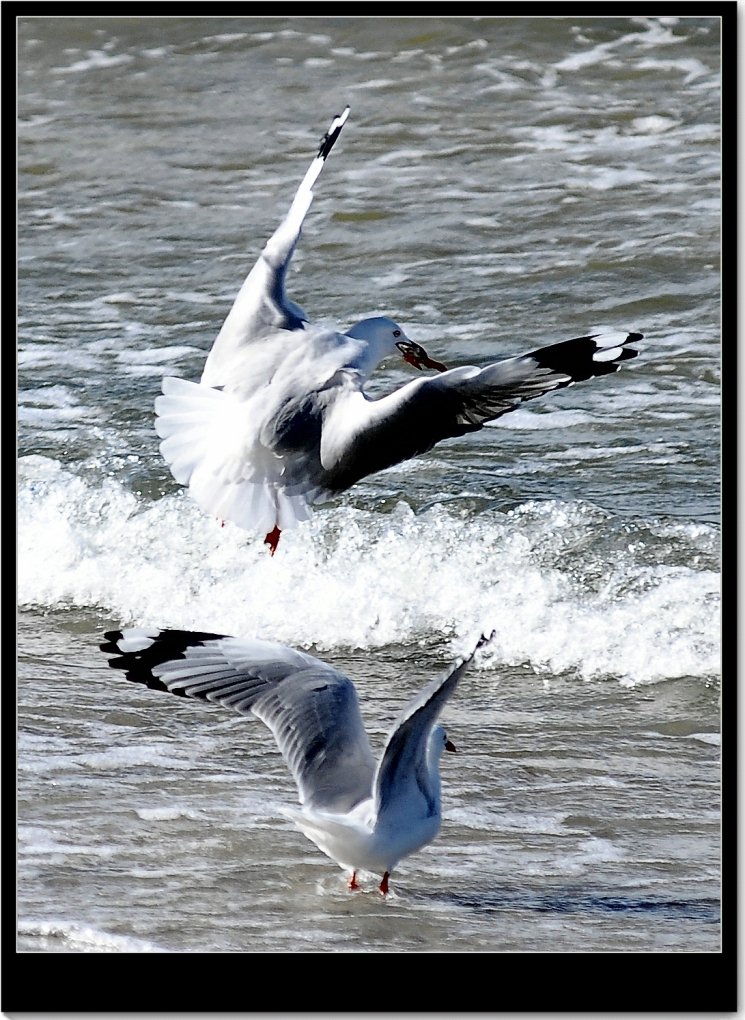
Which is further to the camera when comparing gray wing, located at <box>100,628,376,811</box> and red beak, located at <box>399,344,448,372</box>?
red beak, located at <box>399,344,448,372</box>

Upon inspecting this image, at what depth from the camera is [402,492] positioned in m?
3.81

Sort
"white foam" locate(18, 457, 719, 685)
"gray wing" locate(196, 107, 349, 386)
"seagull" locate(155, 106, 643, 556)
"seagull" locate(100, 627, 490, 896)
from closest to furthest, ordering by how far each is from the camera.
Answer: "seagull" locate(100, 627, 490, 896)
"seagull" locate(155, 106, 643, 556)
"gray wing" locate(196, 107, 349, 386)
"white foam" locate(18, 457, 719, 685)

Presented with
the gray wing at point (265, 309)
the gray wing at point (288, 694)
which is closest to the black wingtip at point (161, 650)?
the gray wing at point (288, 694)

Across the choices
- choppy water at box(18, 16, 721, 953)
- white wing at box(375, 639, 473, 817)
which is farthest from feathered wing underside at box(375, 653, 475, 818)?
choppy water at box(18, 16, 721, 953)

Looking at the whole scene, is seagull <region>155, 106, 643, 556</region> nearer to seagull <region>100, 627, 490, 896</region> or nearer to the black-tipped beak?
the black-tipped beak

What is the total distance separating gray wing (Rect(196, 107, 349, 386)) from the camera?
271 centimetres

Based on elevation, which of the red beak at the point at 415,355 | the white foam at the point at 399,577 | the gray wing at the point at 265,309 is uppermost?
the gray wing at the point at 265,309

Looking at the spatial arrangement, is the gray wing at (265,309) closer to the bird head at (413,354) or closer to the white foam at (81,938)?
the bird head at (413,354)

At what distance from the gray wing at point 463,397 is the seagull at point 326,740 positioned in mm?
327

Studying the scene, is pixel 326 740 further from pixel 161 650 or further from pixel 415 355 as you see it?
pixel 415 355

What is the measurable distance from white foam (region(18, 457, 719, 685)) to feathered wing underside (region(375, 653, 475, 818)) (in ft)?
2.93

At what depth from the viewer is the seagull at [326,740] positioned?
2.34m

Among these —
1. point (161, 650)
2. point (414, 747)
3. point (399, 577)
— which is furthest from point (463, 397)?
point (399, 577)

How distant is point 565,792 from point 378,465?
71 cm
